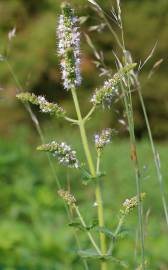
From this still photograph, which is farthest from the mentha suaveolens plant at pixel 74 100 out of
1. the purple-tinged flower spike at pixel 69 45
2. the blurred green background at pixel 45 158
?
the blurred green background at pixel 45 158

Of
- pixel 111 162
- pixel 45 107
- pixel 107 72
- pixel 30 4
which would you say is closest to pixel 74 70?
pixel 45 107

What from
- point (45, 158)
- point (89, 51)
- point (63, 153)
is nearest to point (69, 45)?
point (63, 153)

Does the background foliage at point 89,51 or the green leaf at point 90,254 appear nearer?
the green leaf at point 90,254

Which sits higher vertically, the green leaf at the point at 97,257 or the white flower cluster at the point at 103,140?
the white flower cluster at the point at 103,140

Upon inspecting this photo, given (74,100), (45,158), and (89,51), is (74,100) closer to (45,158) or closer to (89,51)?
(45,158)

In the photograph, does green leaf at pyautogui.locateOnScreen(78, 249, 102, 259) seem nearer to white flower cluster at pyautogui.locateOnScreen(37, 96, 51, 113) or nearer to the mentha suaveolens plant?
the mentha suaveolens plant

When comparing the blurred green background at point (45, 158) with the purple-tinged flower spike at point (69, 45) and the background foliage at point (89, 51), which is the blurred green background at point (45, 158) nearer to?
the background foliage at point (89, 51)

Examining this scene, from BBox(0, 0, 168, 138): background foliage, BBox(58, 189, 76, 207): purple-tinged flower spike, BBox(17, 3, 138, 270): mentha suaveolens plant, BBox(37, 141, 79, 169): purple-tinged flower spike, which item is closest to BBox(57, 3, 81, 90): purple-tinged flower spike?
BBox(17, 3, 138, 270): mentha suaveolens plant
